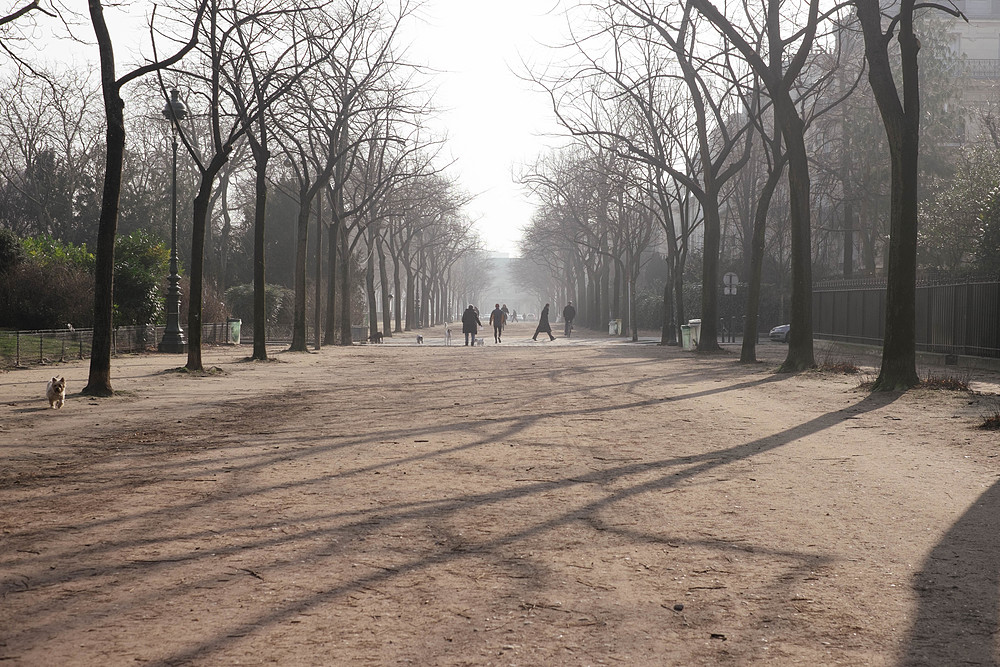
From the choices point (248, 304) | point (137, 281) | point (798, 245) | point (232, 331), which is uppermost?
point (798, 245)

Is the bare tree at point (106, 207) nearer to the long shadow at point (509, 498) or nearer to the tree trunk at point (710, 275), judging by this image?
the long shadow at point (509, 498)

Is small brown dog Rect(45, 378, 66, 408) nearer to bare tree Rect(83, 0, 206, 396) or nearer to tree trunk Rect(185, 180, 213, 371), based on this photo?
bare tree Rect(83, 0, 206, 396)

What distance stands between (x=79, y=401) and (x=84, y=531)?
28.4 feet

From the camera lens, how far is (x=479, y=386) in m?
17.4

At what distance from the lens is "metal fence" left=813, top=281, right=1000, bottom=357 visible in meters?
21.4

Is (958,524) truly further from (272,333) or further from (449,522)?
(272,333)

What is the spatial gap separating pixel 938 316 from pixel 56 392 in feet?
66.2

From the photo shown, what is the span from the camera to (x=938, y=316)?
78.9 ft

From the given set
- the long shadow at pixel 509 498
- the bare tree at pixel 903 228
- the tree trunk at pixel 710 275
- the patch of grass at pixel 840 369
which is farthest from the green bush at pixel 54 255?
the long shadow at pixel 509 498

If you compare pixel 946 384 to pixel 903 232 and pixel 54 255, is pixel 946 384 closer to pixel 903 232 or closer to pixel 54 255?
pixel 903 232

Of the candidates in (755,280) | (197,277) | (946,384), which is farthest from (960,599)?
(755,280)

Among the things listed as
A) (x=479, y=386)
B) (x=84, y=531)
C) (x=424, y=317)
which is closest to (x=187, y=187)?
(x=424, y=317)

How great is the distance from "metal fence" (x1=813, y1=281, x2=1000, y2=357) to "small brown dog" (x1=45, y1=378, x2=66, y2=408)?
59.7 feet

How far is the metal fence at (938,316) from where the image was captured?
70.1 ft
